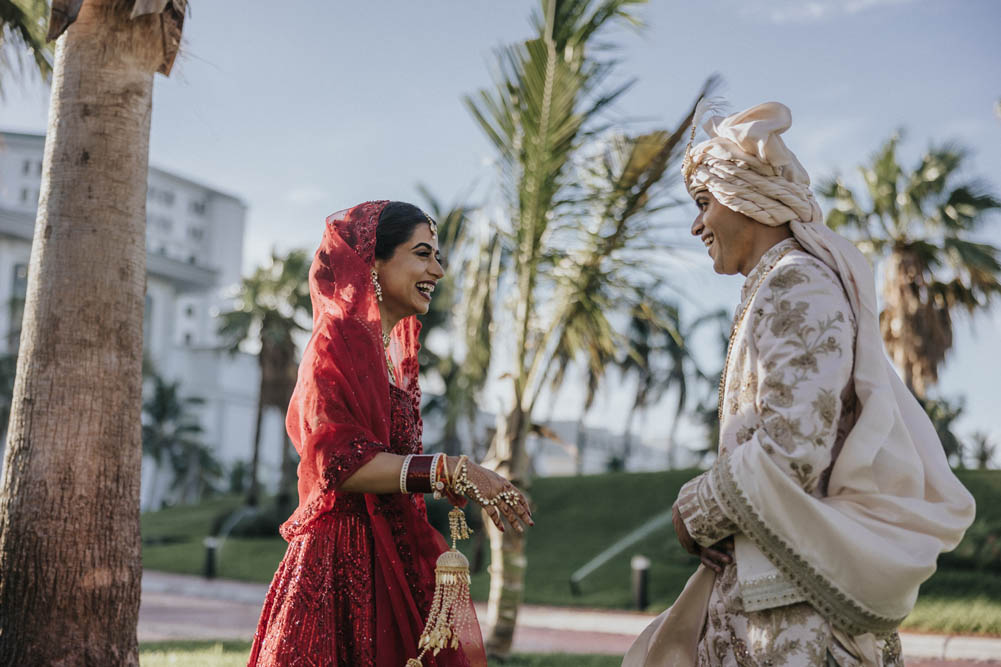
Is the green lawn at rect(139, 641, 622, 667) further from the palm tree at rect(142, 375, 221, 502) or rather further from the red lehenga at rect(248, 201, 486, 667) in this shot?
the palm tree at rect(142, 375, 221, 502)

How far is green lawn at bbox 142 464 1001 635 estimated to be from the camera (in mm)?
11609

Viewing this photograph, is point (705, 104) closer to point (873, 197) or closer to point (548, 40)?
point (548, 40)

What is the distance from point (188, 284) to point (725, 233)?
2392 inches

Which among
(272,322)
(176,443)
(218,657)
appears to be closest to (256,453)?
(272,322)

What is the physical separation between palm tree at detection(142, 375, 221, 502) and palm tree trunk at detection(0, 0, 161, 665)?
43.2 metres

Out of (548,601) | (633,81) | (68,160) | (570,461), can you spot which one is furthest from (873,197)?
(570,461)

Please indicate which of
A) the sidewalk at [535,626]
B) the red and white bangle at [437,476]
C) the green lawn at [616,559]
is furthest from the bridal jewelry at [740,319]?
the green lawn at [616,559]

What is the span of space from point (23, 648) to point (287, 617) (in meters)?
2.01

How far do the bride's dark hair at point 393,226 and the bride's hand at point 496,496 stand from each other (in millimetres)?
838

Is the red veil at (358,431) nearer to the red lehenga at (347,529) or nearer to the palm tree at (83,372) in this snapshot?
the red lehenga at (347,529)

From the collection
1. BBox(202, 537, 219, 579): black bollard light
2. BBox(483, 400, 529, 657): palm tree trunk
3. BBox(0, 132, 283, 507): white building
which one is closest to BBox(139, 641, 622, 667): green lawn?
BBox(483, 400, 529, 657): palm tree trunk

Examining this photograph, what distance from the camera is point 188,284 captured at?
196 ft

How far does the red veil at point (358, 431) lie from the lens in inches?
107

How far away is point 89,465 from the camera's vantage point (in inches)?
165
